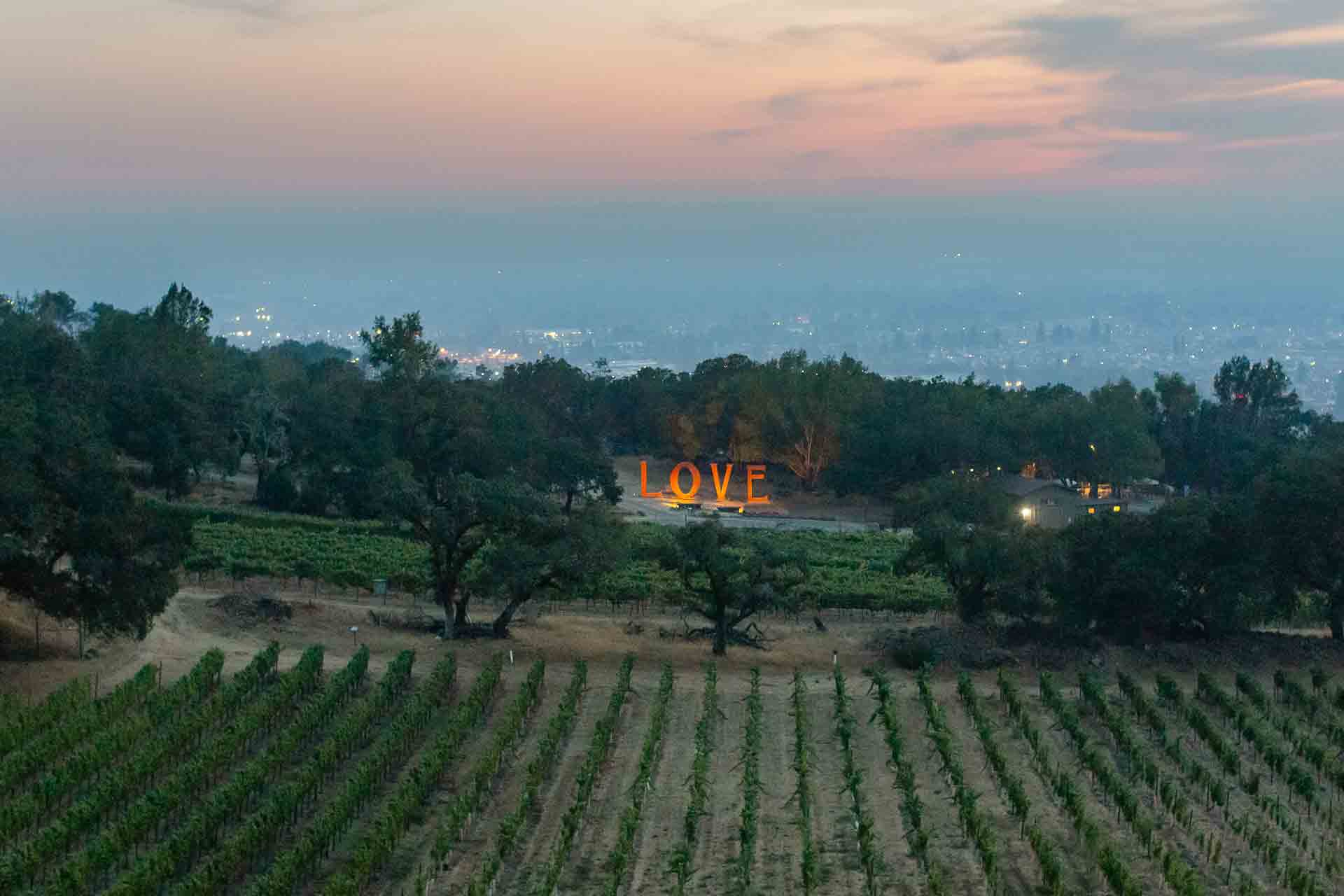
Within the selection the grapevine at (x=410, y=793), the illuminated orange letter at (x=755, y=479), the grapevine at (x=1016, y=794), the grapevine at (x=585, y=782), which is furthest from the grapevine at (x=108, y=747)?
the illuminated orange letter at (x=755, y=479)

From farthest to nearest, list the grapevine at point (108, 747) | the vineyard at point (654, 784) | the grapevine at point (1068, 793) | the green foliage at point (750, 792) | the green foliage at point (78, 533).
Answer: the green foliage at point (78, 533) < the grapevine at point (108, 747) < the green foliage at point (750, 792) < the vineyard at point (654, 784) < the grapevine at point (1068, 793)

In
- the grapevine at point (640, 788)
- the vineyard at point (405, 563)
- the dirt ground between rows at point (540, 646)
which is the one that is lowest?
the grapevine at point (640, 788)

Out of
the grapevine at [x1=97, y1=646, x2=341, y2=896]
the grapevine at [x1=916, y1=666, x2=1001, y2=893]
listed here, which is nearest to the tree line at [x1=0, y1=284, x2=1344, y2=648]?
the grapevine at [x1=97, y1=646, x2=341, y2=896]

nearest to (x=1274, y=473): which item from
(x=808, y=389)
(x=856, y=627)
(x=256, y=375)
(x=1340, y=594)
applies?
(x=1340, y=594)

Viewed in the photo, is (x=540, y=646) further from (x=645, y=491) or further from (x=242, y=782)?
(x=645, y=491)

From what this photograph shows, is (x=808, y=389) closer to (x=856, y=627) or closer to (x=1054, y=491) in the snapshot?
(x=1054, y=491)

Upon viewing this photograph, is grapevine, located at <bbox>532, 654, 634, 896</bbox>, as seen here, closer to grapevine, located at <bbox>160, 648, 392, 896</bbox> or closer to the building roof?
grapevine, located at <bbox>160, 648, 392, 896</bbox>

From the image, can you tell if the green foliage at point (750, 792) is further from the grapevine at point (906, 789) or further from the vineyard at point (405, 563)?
the vineyard at point (405, 563)
